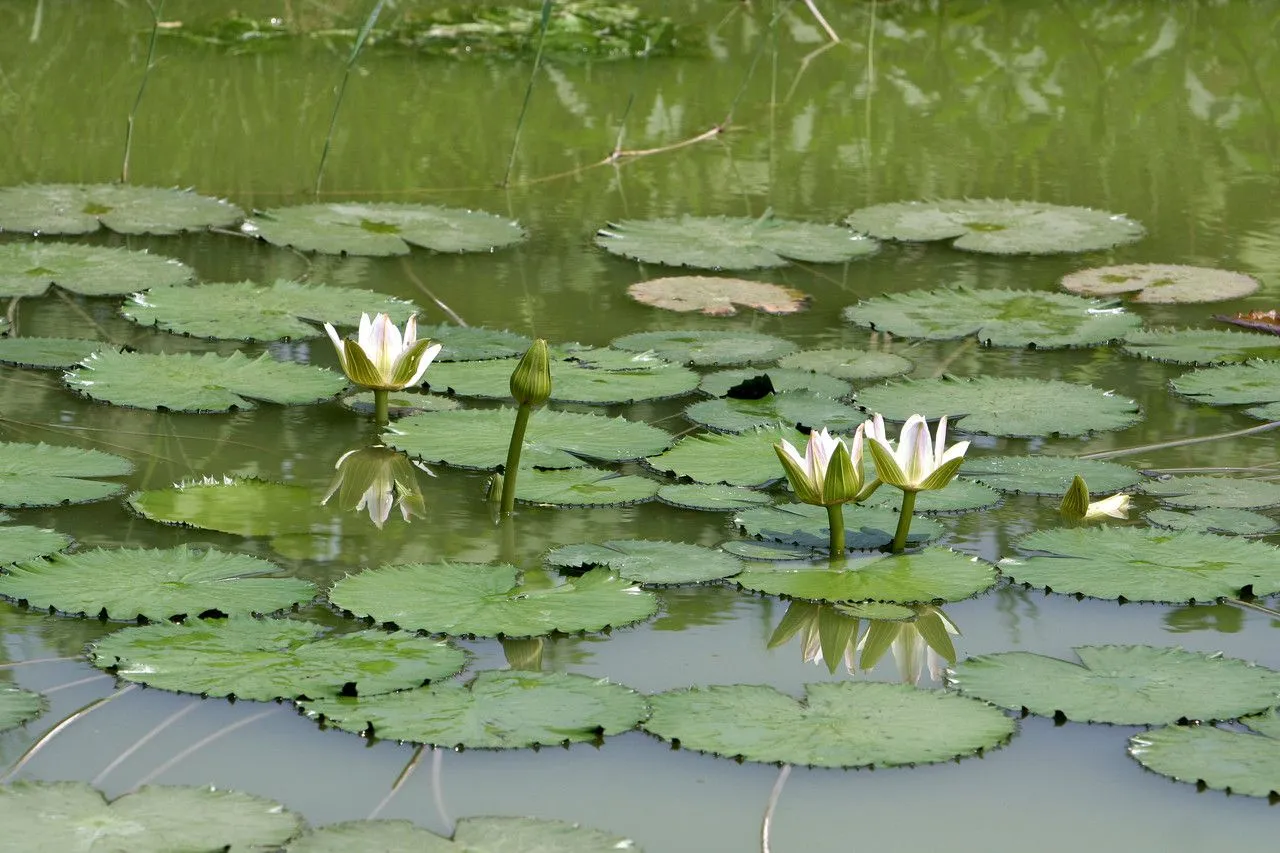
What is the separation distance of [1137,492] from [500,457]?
1.25m

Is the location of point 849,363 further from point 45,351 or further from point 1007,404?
point 45,351

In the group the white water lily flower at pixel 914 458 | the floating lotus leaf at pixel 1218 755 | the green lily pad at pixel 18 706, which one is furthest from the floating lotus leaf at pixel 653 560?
the green lily pad at pixel 18 706

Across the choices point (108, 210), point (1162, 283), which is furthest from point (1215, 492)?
point (108, 210)

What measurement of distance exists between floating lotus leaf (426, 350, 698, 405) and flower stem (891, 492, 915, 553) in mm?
969

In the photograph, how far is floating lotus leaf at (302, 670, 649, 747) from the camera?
2352 millimetres

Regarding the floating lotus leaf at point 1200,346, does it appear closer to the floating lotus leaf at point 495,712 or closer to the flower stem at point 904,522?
the flower stem at point 904,522

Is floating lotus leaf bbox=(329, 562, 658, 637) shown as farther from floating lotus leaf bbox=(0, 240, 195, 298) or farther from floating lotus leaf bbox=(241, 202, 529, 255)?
floating lotus leaf bbox=(241, 202, 529, 255)

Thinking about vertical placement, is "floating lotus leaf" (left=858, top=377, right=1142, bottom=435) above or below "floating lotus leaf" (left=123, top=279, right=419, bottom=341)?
below

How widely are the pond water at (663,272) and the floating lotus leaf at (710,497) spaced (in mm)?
31

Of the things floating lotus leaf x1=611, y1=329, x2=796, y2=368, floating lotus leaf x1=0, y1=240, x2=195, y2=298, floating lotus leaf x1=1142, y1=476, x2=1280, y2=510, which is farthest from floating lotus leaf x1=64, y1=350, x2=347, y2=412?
floating lotus leaf x1=1142, y1=476, x2=1280, y2=510

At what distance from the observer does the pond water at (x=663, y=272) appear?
2.28 m

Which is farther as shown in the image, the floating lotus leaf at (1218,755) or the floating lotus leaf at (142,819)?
the floating lotus leaf at (1218,755)

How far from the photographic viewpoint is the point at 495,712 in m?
2.42

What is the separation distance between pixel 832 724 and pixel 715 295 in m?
2.51
